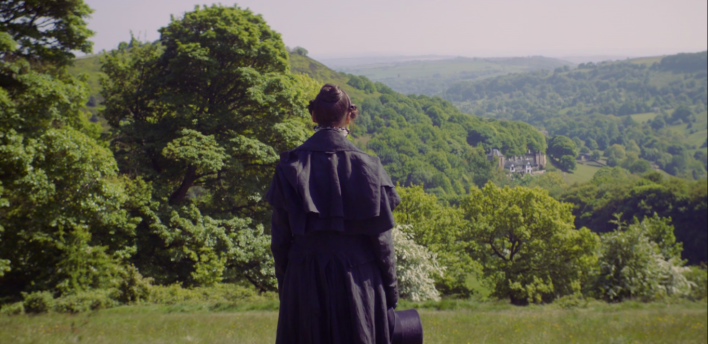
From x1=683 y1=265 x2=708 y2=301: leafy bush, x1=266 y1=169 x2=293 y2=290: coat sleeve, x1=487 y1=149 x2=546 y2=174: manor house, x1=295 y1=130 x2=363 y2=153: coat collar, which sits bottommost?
x1=487 y1=149 x2=546 y2=174: manor house

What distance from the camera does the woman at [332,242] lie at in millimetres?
3455

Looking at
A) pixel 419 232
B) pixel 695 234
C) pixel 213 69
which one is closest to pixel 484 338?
pixel 213 69

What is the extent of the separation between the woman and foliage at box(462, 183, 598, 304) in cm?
3055

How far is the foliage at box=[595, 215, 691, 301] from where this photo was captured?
87.0 feet

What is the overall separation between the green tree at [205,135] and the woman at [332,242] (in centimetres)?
1564

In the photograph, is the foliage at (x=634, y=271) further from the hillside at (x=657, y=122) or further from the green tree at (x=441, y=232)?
the hillside at (x=657, y=122)

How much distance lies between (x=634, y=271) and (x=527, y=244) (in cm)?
801

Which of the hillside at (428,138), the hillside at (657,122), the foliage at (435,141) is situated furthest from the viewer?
the hillside at (657,122)

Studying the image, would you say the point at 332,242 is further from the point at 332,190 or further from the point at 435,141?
the point at 435,141

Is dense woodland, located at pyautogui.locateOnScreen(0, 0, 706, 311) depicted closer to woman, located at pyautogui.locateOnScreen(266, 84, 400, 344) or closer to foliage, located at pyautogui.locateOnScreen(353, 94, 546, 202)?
woman, located at pyautogui.locateOnScreen(266, 84, 400, 344)

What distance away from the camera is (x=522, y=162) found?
11638 cm

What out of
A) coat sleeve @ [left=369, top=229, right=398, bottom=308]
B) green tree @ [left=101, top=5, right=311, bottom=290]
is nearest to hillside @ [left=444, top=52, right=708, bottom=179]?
green tree @ [left=101, top=5, right=311, bottom=290]

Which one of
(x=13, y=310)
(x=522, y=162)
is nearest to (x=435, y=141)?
(x=522, y=162)

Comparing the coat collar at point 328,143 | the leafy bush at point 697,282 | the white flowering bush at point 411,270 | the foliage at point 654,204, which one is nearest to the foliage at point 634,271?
the leafy bush at point 697,282
